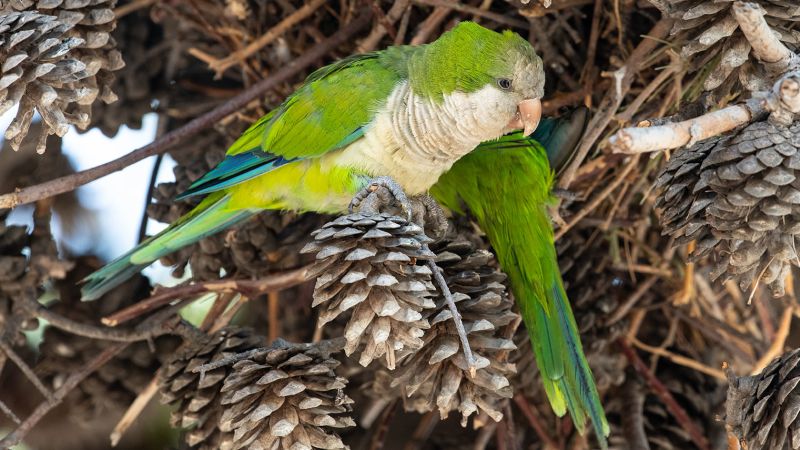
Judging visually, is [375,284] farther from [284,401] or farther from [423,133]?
[423,133]

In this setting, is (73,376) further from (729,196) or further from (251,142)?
(729,196)

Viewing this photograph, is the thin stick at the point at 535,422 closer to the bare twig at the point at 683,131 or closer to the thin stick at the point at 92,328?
the thin stick at the point at 92,328

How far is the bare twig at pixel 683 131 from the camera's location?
44.3 inches

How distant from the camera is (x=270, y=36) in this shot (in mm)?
1958

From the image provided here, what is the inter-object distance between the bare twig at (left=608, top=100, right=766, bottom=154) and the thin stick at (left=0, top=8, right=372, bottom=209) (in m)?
0.91

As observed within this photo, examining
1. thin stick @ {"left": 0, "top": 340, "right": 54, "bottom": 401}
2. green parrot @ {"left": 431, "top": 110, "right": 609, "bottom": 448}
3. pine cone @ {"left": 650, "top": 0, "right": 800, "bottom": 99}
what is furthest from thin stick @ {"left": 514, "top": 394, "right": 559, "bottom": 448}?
thin stick @ {"left": 0, "top": 340, "right": 54, "bottom": 401}

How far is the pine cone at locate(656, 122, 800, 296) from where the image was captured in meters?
1.26

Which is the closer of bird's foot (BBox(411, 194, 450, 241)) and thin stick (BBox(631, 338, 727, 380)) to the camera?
bird's foot (BBox(411, 194, 450, 241))

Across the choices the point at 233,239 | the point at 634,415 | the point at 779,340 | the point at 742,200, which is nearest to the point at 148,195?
the point at 233,239

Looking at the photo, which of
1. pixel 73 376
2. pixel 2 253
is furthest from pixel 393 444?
pixel 2 253

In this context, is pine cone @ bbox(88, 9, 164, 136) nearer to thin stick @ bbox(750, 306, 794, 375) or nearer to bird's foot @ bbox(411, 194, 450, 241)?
bird's foot @ bbox(411, 194, 450, 241)

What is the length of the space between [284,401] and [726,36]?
2.95 ft

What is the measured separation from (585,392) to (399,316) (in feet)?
1.72

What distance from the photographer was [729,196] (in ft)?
4.20
